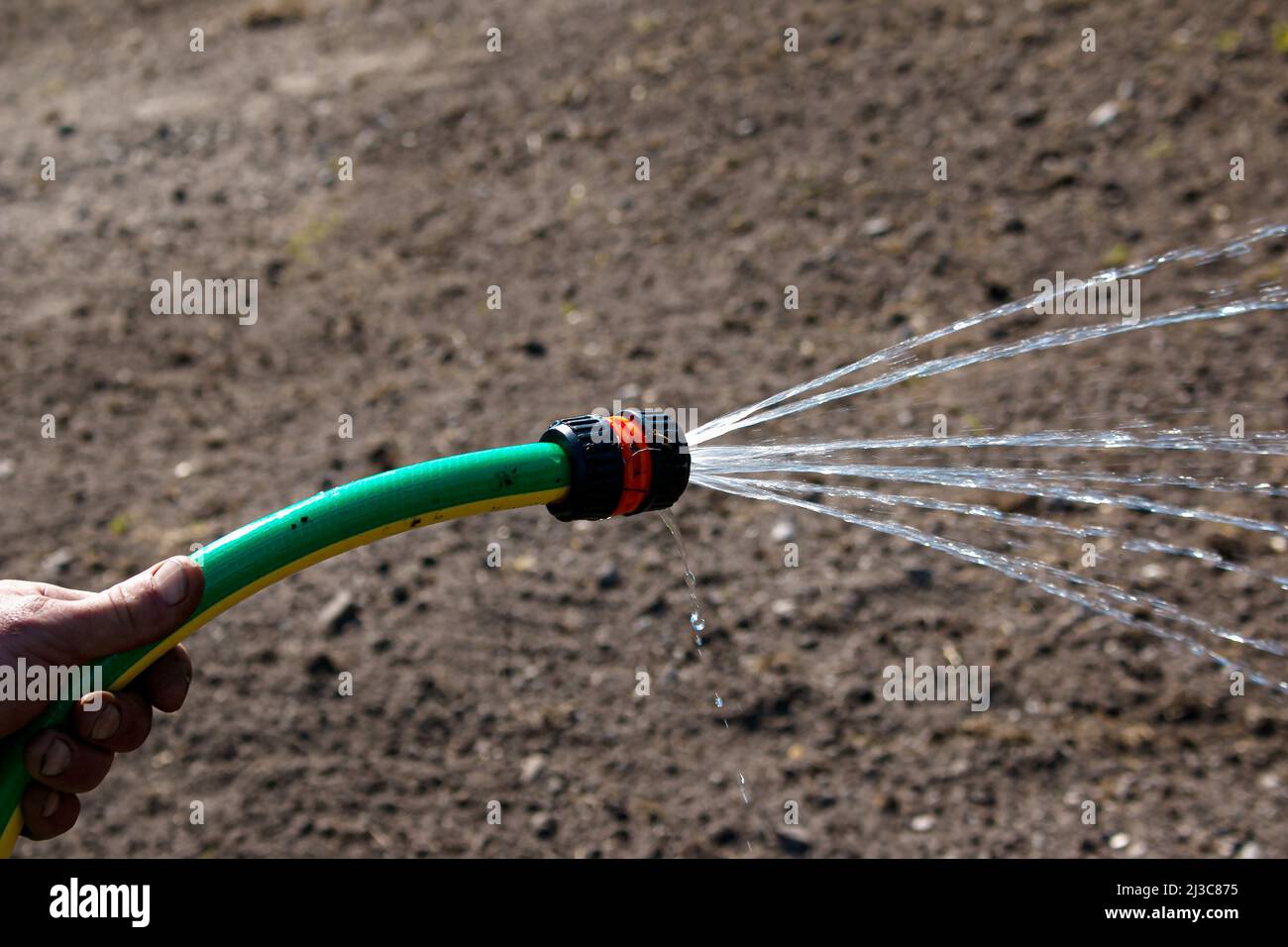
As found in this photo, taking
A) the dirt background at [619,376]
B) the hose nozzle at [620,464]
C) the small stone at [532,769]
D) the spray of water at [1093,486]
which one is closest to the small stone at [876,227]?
the dirt background at [619,376]

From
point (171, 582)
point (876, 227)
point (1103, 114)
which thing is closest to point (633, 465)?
point (171, 582)

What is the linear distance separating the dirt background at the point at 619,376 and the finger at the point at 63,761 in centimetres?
153

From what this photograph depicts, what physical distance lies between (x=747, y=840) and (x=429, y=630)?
1.26 metres

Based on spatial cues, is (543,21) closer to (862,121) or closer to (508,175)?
(508,175)

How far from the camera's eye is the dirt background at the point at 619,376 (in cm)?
346

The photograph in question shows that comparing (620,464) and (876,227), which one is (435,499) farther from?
(876,227)

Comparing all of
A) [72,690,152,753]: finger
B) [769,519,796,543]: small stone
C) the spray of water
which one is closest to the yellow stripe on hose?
[72,690,152,753]: finger

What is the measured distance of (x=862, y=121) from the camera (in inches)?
233

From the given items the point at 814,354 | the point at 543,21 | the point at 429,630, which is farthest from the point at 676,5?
the point at 429,630

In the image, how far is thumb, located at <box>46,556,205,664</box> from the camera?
1832 millimetres

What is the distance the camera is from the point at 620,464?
6.14 ft

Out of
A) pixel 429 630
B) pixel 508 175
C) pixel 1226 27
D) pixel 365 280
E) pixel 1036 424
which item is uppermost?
pixel 1226 27

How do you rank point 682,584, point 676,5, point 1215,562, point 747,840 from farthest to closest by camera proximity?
point 676,5
point 682,584
point 1215,562
point 747,840

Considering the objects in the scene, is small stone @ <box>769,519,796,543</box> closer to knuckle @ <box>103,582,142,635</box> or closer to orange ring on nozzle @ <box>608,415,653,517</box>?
orange ring on nozzle @ <box>608,415,653,517</box>
